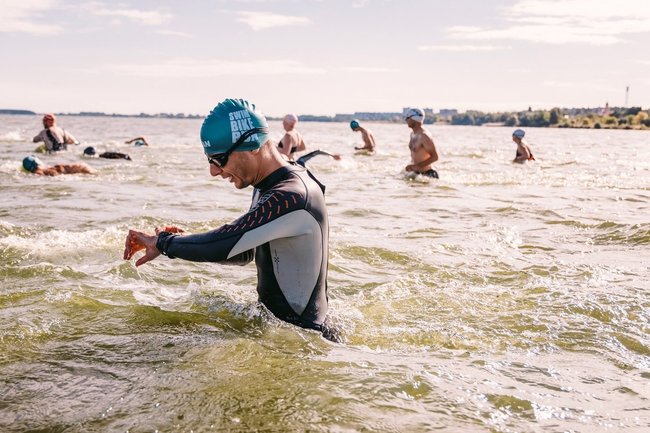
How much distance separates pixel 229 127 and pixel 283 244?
0.76 meters

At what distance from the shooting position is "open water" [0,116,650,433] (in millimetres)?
3238

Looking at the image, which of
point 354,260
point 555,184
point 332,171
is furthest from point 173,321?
point 332,171

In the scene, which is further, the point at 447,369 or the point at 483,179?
the point at 483,179

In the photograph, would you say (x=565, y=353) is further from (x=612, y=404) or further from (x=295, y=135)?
(x=295, y=135)

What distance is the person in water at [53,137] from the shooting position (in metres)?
22.2

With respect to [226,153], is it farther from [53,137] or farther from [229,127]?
[53,137]

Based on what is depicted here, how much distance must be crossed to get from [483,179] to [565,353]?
14248mm

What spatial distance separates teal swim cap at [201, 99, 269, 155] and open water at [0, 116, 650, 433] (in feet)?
3.90

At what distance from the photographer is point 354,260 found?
7.97 m

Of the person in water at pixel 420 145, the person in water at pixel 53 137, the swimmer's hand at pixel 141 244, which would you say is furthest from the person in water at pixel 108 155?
the swimmer's hand at pixel 141 244

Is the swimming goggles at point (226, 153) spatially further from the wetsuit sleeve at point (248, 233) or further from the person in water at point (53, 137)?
the person in water at point (53, 137)

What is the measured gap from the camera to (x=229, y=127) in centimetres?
370

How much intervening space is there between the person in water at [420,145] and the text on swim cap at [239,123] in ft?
40.8

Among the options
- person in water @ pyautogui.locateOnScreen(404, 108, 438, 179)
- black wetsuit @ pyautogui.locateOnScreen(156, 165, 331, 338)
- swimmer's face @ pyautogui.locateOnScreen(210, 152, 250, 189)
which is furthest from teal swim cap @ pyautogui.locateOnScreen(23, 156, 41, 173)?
swimmer's face @ pyautogui.locateOnScreen(210, 152, 250, 189)
